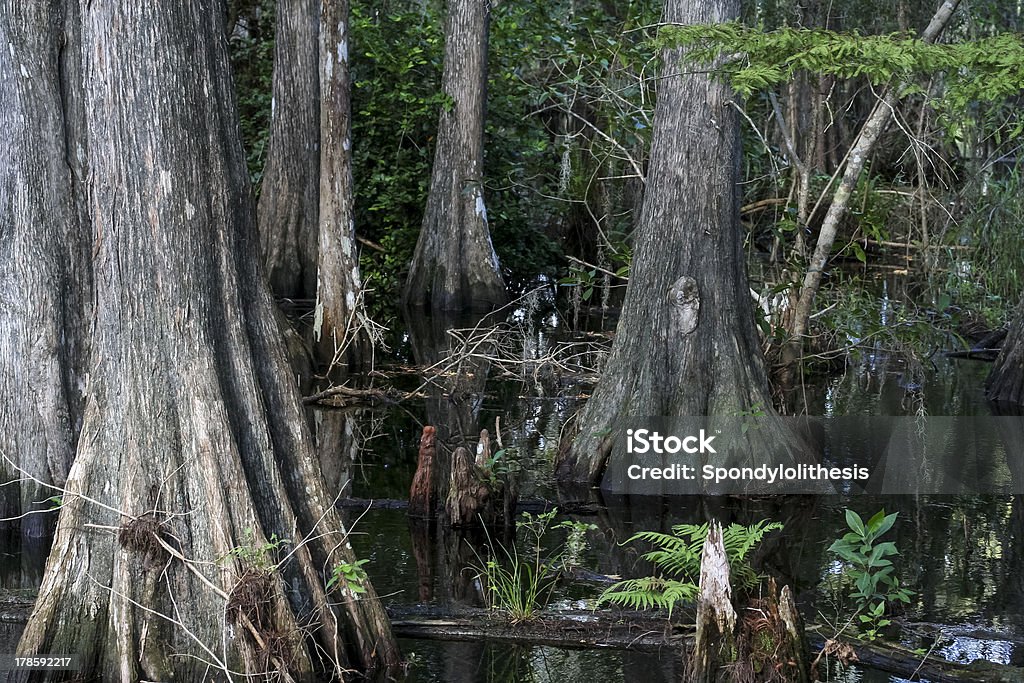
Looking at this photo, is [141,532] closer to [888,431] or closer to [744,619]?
[744,619]

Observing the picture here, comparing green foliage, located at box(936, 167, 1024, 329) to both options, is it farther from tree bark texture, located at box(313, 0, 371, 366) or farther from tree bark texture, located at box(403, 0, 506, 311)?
tree bark texture, located at box(403, 0, 506, 311)

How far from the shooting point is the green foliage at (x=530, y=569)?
20.6 feet

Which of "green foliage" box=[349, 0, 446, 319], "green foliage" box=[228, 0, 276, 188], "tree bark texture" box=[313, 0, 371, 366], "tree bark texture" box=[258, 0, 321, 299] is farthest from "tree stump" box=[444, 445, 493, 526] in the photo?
"green foliage" box=[228, 0, 276, 188]

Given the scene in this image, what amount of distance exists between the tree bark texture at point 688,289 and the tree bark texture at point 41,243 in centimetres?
375

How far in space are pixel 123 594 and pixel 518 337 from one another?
30.9ft

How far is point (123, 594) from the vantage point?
5363 millimetres

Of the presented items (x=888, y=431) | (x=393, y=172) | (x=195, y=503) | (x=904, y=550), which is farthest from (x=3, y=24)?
(x=393, y=172)

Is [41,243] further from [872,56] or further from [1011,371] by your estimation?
[1011,371]

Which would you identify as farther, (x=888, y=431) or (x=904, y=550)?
(x=888, y=431)

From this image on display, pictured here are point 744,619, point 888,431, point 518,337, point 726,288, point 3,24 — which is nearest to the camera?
point 744,619

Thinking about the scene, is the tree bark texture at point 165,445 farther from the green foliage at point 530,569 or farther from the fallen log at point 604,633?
the green foliage at point 530,569

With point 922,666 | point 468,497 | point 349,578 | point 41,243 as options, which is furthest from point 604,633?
point 41,243

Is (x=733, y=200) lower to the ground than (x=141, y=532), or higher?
higher

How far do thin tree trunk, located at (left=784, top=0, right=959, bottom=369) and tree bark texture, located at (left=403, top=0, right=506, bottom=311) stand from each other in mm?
7503
